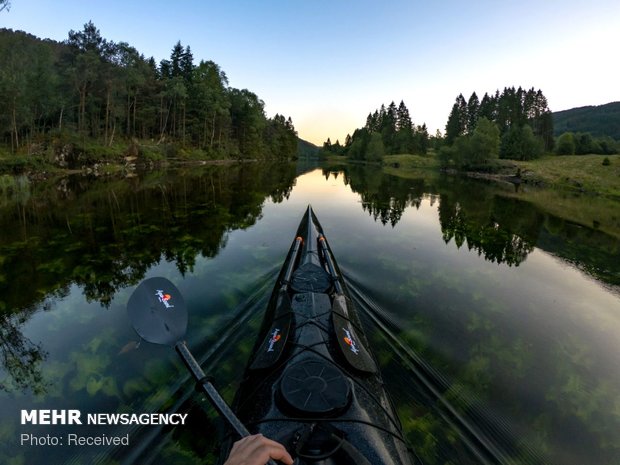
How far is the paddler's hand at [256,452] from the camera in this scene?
178 centimetres

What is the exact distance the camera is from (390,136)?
362 ft

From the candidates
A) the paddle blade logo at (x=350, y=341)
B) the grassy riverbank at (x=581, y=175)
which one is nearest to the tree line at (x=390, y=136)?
the grassy riverbank at (x=581, y=175)

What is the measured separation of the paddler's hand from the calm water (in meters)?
2.72

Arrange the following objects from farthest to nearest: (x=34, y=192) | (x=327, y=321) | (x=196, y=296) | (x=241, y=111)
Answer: (x=241, y=111)
(x=34, y=192)
(x=196, y=296)
(x=327, y=321)

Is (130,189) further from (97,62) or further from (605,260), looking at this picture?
(605,260)

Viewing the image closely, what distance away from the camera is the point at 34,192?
21984mm

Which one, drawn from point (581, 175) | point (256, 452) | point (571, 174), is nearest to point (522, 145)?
point (571, 174)

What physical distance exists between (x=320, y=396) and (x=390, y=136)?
116941mm

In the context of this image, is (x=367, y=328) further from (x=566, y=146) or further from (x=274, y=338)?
(x=566, y=146)

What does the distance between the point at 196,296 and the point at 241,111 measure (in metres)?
83.8

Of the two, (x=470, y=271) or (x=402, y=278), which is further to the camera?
(x=470, y=271)

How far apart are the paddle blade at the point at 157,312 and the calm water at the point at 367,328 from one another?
1.34 metres

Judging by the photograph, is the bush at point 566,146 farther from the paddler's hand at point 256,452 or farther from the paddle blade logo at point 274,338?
the paddler's hand at point 256,452

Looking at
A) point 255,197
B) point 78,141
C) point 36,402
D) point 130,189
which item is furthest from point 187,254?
point 78,141
